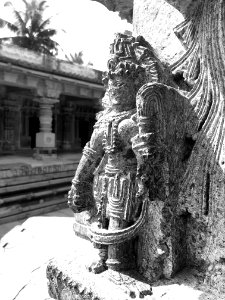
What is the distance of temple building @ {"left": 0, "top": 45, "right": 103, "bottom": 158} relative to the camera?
7.80 metres

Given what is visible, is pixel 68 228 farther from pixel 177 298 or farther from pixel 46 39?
pixel 46 39

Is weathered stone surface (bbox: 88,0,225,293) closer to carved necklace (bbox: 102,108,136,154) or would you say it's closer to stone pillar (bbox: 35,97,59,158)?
carved necklace (bbox: 102,108,136,154)

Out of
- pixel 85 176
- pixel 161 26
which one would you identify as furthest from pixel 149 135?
pixel 161 26

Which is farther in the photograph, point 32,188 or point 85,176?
point 32,188

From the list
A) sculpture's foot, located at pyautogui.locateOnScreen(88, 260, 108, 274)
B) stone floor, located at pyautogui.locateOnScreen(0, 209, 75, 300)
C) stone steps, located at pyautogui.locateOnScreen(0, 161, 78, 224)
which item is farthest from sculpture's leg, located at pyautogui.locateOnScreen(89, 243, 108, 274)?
stone steps, located at pyautogui.locateOnScreen(0, 161, 78, 224)

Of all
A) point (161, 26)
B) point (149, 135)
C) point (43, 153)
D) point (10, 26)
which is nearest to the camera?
point (149, 135)

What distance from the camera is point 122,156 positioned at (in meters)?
1.93

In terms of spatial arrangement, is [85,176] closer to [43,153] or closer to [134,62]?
[134,62]

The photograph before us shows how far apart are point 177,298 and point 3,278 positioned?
1869 millimetres

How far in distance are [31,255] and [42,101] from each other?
6.22 meters

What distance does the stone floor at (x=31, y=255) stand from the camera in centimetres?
245

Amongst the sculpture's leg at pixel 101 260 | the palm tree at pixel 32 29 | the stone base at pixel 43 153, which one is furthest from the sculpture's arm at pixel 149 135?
the palm tree at pixel 32 29

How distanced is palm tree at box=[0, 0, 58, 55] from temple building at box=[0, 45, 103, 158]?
278 inches

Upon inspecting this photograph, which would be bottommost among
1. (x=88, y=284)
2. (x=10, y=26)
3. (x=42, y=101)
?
(x=88, y=284)
